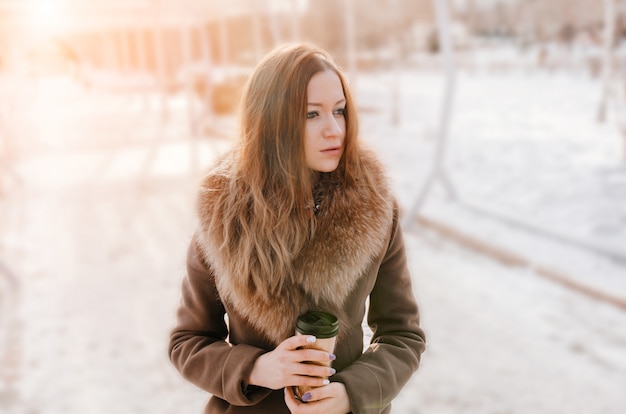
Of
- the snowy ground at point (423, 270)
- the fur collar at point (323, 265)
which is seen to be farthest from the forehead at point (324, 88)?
the snowy ground at point (423, 270)

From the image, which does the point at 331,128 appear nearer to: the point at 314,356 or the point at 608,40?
the point at 314,356

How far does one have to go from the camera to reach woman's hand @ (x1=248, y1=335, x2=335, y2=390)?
771mm

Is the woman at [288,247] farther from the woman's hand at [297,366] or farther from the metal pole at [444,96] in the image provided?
the metal pole at [444,96]

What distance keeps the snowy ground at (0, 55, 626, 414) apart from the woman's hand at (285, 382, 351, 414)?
0.38m

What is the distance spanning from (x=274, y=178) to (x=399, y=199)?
173 inches

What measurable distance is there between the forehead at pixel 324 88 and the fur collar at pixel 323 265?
0.14 m

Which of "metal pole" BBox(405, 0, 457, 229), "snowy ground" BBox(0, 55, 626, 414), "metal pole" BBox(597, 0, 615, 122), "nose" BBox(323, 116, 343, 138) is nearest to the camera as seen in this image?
"nose" BBox(323, 116, 343, 138)

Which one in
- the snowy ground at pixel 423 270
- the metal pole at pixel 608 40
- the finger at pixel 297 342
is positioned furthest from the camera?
the metal pole at pixel 608 40

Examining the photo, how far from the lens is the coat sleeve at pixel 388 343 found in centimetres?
84

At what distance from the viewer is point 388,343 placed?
0.94m

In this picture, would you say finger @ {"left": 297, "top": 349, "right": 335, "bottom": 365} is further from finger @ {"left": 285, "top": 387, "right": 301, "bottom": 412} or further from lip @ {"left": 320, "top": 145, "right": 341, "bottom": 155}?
lip @ {"left": 320, "top": 145, "right": 341, "bottom": 155}

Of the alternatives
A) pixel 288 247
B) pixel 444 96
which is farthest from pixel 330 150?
pixel 444 96

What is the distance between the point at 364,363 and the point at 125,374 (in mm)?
2092

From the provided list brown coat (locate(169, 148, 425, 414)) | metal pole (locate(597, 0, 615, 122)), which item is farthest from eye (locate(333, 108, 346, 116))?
metal pole (locate(597, 0, 615, 122))
